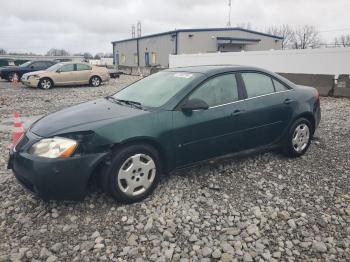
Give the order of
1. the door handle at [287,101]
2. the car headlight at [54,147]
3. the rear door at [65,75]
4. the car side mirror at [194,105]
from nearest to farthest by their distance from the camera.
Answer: the car headlight at [54,147]
the car side mirror at [194,105]
the door handle at [287,101]
the rear door at [65,75]

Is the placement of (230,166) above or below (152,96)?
below

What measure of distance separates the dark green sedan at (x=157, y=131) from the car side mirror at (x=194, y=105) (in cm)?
1

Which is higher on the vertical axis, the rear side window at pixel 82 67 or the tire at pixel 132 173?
the rear side window at pixel 82 67

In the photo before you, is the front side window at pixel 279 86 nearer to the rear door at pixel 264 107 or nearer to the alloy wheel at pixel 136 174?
the rear door at pixel 264 107

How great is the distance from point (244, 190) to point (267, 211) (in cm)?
52

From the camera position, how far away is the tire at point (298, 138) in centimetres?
490

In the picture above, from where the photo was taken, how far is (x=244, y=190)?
4.02 meters

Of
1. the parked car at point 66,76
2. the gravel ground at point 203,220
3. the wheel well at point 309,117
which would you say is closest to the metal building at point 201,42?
the parked car at point 66,76

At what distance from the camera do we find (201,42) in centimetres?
3638

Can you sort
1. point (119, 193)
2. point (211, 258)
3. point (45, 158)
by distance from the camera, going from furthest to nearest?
point (119, 193), point (45, 158), point (211, 258)

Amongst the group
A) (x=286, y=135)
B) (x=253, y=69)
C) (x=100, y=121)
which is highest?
(x=253, y=69)

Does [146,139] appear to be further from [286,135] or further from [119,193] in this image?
[286,135]

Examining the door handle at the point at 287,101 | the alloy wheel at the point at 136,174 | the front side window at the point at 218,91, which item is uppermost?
the front side window at the point at 218,91

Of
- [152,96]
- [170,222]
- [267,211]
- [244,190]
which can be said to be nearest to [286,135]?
[244,190]
